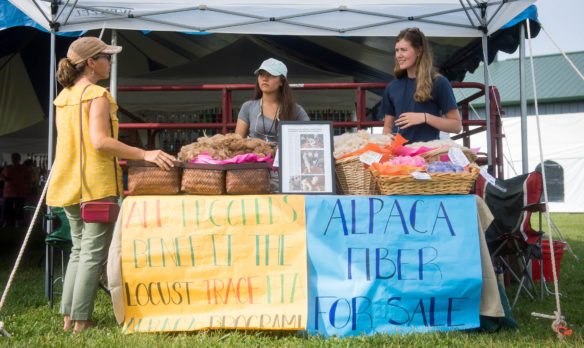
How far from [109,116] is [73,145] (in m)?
0.26

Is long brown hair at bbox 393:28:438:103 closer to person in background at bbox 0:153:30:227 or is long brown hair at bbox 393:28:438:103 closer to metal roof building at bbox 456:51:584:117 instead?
person in background at bbox 0:153:30:227

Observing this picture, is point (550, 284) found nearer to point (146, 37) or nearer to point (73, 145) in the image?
point (73, 145)

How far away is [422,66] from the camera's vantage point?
3178 millimetres

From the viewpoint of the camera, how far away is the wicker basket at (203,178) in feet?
8.30

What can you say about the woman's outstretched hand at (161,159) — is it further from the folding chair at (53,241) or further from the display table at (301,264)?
the folding chair at (53,241)

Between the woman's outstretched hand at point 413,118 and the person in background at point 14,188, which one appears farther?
the person in background at point 14,188

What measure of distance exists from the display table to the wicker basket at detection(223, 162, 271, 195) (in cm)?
5

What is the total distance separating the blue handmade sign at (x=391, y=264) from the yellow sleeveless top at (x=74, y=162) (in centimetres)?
123

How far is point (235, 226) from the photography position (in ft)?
8.31

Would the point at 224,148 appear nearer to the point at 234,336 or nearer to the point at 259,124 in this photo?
the point at 259,124

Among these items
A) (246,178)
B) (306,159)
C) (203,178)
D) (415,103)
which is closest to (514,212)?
(415,103)

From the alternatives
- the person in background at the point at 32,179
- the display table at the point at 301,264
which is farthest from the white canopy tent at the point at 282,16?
the person in background at the point at 32,179

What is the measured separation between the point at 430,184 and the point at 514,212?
1.28 metres

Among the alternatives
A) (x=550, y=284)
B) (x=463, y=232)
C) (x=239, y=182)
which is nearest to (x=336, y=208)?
(x=239, y=182)
